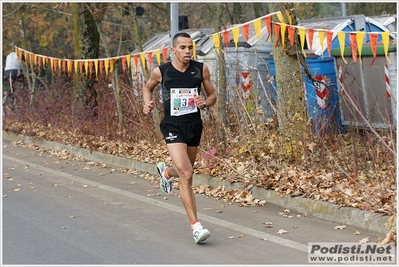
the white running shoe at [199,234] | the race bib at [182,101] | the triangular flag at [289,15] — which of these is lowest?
the white running shoe at [199,234]

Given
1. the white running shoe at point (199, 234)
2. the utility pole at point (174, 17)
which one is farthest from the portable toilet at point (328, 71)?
the white running shoe at point (199, 234)

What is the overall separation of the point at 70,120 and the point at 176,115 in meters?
10.6

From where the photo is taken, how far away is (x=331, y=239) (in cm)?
718

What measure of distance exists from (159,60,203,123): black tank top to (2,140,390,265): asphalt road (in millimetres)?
1100

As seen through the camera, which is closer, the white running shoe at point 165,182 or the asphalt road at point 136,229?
the asphalt road at point 136,229

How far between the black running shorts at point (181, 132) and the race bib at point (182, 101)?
0.11 m

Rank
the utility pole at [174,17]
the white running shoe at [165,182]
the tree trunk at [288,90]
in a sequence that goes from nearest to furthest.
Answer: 1. the white running shoe at [165,182]
2. the tree trunk at [288,90]
3. the utility pole at [174,17]

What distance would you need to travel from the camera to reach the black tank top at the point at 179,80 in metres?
7.46

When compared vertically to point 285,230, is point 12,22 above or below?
above

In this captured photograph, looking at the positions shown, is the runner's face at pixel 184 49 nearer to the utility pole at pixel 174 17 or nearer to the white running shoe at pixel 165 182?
the white running shoe at pixel 165 182

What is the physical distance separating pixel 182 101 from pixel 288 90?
11.6 feet

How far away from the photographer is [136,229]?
25.9ft

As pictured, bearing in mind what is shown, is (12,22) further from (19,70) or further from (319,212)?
(319,212)

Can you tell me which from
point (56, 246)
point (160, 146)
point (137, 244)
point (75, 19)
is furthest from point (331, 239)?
point (75, 19)
